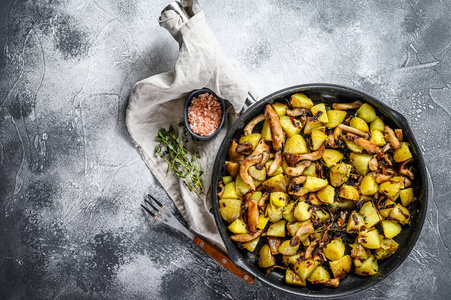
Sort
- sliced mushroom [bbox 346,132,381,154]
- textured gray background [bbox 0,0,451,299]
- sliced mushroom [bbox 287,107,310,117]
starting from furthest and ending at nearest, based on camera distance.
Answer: textured gray background [bbox 0,0,451,299] → sliced mushroom [bbox 287,107,310,117] → sliced mushroom [bbox 346,132,381,154]

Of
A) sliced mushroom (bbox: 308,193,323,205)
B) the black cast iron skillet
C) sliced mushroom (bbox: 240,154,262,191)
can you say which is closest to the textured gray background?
the black cast iron skillet

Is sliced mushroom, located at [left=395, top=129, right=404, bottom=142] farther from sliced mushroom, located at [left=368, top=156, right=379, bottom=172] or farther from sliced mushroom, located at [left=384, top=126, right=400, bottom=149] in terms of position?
sliced mushroom, located at [left=368, top=156, right=379, bottom=172]

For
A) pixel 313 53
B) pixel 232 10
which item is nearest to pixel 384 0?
pixel 313 53

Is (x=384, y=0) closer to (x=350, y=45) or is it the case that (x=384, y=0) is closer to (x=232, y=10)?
(x=350, y=45)

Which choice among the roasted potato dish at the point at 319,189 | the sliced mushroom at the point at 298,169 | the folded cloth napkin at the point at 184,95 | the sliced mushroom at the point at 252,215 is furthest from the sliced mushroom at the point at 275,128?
the sliced mushroom at the point at 252,215

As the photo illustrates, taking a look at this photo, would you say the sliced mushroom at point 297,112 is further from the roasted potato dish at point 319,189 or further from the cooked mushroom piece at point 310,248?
the cooked mushroom piece at point 310,248

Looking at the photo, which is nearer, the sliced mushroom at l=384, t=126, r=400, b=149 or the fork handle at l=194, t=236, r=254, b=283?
the sliced mushroom at l=384, t=126, r=400, b=149

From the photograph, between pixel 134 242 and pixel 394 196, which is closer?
pixel 394 196

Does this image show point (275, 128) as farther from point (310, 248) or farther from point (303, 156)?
point (310, 248)

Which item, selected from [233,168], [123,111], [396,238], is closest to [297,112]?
[233,168]
